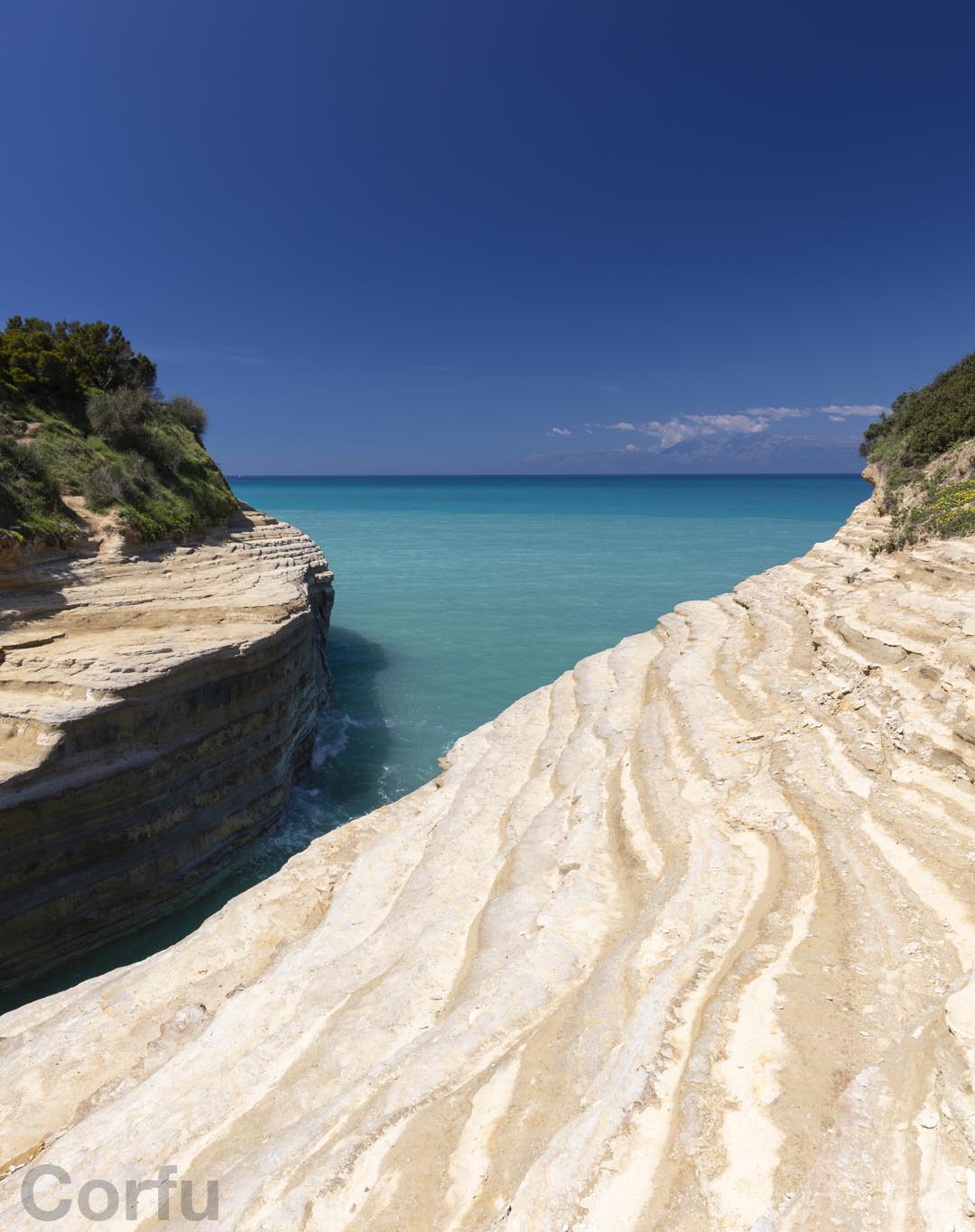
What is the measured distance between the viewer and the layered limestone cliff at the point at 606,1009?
9.05 feet

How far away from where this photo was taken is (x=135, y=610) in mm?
11906

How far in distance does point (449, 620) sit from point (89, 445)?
50.3ft

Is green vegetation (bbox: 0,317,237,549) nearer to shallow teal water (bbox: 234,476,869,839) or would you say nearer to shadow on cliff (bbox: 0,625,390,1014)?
shadow on cliff (bbox: 0,625,390,1014)

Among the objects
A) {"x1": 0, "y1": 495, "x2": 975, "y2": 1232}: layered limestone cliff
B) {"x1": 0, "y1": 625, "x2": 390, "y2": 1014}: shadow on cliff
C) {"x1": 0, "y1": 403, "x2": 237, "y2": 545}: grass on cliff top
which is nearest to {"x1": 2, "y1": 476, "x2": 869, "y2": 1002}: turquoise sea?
{"x1": 0, "y1": 625, "x2": 390, "y2": 1014}: shadow on cliff

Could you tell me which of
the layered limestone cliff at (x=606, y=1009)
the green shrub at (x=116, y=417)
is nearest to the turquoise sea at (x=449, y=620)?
the layered limestone cliff at (x=606, y=1009)

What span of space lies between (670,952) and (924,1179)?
1.91 meters

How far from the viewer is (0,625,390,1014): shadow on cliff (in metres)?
9.17

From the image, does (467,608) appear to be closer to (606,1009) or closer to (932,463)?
(932,463)

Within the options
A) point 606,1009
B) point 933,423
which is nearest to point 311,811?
point 606,1009

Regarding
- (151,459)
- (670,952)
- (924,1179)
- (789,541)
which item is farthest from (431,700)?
(789,541)

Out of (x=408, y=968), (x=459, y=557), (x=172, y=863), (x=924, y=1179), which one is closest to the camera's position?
(x=924, y=1179)

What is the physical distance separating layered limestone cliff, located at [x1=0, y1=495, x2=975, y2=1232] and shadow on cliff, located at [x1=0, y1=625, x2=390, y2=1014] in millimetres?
4673

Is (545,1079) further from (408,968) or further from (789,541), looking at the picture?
(789,541)

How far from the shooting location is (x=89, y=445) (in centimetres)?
1623
